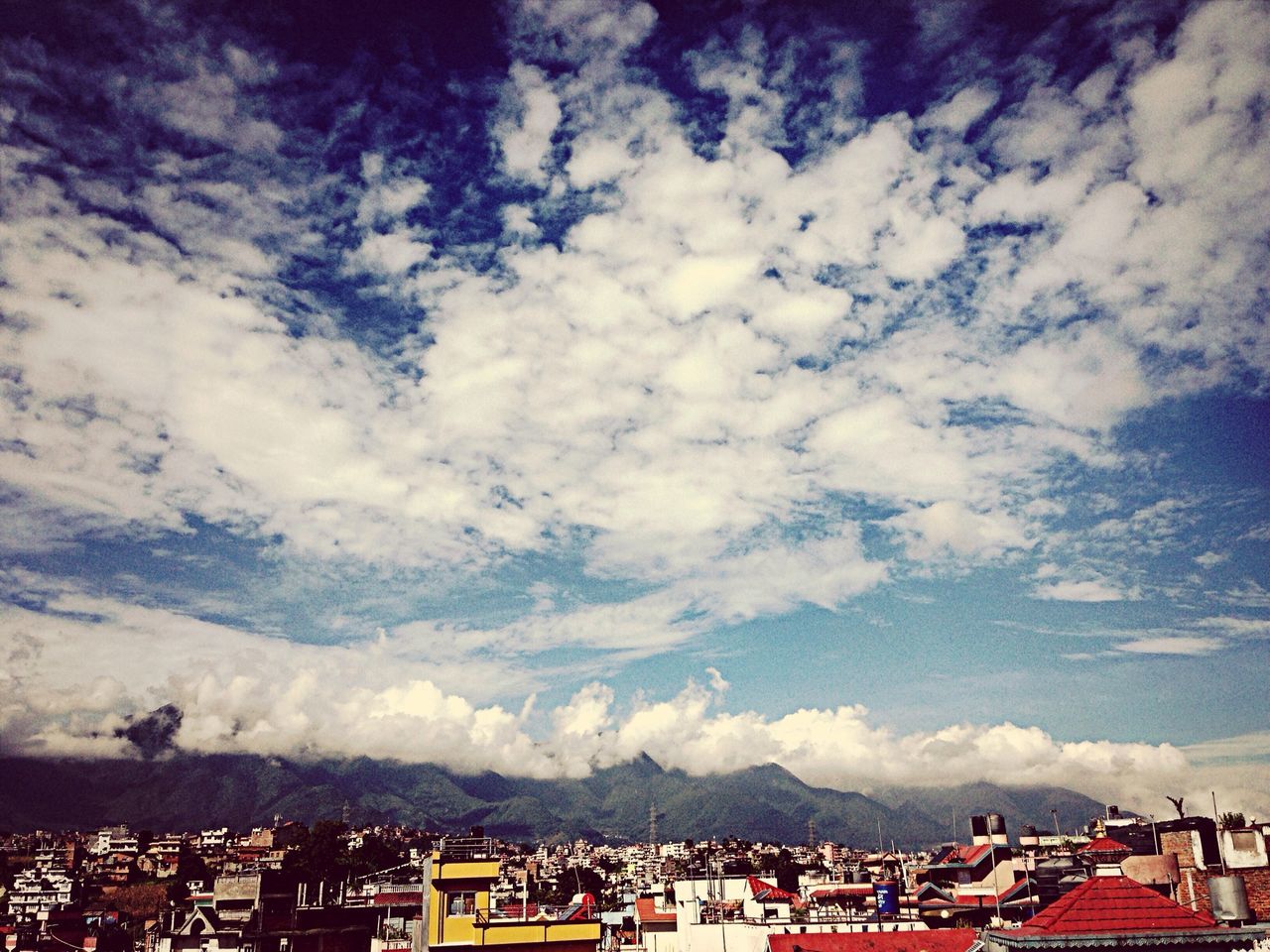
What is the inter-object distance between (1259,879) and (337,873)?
12618 centimetres

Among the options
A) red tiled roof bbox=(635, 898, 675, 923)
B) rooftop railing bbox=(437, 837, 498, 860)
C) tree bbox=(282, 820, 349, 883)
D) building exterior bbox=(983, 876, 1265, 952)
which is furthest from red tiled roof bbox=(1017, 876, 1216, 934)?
tree bbox=(282, 820, 349, 883)

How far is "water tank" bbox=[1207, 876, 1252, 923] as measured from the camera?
70.6ft

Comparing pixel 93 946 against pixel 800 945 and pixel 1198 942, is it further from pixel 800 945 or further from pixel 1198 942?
pixel 1198 942

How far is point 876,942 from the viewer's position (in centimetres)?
4338

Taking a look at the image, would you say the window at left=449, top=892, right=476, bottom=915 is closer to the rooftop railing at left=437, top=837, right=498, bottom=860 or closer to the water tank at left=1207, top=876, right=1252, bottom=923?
the rooftop railing at left=437, top=837, right=498, bottom=860

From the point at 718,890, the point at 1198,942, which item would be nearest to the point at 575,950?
the point at 1198,942

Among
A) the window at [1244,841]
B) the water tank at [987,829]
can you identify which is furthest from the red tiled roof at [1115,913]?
the water tank at [987,829]

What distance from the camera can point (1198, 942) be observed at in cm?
1806

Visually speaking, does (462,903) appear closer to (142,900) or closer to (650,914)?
(650,914)

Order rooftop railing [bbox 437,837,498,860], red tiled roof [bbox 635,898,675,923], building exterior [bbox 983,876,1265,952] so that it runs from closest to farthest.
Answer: building exterior [bbox 983,876,1265,952] → rooftop railing [bbox 437,837,498,860] → red tiled roof [bbox 635,898,675,923]

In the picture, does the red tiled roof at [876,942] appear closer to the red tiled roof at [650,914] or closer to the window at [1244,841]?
the window at [1244,841]

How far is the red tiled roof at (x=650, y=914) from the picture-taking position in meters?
80.9

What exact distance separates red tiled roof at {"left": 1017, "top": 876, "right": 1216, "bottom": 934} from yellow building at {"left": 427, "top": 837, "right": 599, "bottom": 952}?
85.9 ft

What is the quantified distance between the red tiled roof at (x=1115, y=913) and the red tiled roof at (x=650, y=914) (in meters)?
67.1
